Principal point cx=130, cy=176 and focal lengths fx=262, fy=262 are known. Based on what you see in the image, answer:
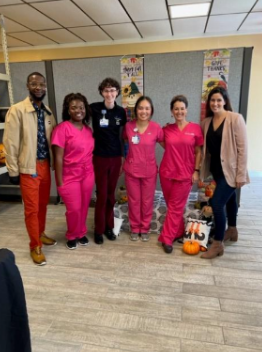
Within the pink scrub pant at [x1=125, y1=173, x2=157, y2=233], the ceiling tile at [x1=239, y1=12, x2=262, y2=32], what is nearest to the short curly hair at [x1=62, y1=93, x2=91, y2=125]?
the pink scrub pant at [x1=125, y1=173, x2=157, y2=233]

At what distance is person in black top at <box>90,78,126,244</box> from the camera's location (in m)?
2.23

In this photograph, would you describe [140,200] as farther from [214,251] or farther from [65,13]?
[65,13]

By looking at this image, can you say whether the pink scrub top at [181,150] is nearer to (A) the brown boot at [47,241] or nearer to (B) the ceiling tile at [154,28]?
(A) the brown boot at [47,241]

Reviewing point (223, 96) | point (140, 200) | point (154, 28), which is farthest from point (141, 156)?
point (154, 28)

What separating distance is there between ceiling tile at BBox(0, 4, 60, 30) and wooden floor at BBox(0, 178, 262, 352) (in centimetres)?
328

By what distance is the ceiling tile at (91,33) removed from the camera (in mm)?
4680

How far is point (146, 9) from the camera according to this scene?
3.83 metres

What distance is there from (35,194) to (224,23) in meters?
4.36

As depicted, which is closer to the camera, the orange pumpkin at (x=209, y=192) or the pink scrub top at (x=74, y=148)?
the pink scrub top at (x=74, y=148)

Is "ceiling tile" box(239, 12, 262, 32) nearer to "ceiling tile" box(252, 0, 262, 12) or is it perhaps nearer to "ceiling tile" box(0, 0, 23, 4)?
"ceiling tile" box(252, 0, 262, 12)

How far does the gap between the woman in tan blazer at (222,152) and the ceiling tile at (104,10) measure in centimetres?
251

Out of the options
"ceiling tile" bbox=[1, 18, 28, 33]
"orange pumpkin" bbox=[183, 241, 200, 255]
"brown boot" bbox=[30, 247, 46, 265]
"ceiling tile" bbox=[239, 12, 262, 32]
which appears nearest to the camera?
"brown boot" bbox=[30, 247, 46, 265]

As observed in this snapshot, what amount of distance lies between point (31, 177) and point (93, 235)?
0.93 m

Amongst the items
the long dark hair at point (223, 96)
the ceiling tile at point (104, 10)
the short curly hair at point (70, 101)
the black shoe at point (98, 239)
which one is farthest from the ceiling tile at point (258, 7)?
the black shoe at point (98, 239)
